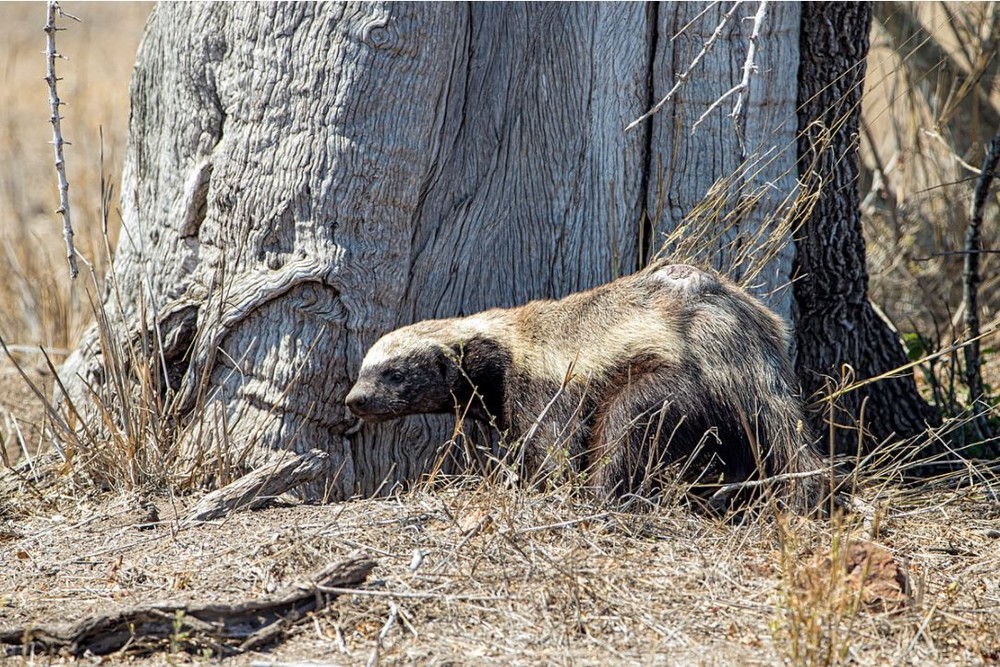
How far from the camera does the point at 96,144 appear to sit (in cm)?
1029

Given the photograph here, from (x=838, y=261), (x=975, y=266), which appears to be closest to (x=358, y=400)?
(x=838, y=261)

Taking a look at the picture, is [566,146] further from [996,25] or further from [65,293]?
[65,293]

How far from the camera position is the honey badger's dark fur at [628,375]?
4164mm

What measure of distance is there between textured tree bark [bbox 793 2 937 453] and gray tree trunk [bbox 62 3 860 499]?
0.13 m

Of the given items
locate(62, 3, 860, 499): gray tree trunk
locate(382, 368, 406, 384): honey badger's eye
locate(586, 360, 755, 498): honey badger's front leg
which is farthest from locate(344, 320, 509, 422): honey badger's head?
locate(586, 360, 755, 498): honey badger's front leg

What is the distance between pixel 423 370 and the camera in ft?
14.6

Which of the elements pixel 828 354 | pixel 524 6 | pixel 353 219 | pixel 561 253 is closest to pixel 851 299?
pixel 828 354

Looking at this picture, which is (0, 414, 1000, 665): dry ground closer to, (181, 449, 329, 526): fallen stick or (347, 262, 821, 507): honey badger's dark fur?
(181, 449, 329, 526): fallen stick

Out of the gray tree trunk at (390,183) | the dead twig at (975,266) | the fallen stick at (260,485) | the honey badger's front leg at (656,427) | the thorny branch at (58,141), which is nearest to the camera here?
the thorny branch at (58,141)

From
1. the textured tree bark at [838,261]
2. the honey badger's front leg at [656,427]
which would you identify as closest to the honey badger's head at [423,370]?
the honey badger's front leg at [656,427]

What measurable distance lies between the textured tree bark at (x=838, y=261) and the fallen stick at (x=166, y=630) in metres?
2.64

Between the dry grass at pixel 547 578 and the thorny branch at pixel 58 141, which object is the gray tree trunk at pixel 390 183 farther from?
the dry grass at pixel 547 578

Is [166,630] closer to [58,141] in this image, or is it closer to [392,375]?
[392,375]

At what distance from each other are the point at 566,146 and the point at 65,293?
4341mm
